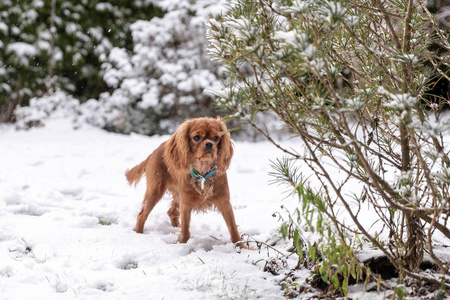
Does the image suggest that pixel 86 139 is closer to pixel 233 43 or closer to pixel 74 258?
pixel 74 258

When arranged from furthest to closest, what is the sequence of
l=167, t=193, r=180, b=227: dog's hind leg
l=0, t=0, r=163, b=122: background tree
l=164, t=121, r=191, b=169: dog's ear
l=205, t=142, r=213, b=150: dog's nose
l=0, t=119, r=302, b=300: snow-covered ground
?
l=0, t=0, r=163, b=122: background tree < l=167, t=193, r=180, b=227: dog's hind leg < l=164, t=121, r=191, b=169: dog's ear < l=205, t=142, r=213, b=150: dog's nose < l=0, t=119, r=302, b=300: snow-covered ground

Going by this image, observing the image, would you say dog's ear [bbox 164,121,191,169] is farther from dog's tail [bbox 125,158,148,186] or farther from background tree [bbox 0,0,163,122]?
background tree [bbox 0,0,163,122]

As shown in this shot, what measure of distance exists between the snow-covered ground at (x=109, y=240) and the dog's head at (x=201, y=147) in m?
0.55

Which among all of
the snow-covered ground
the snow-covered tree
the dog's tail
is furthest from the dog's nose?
the snow-covered tree

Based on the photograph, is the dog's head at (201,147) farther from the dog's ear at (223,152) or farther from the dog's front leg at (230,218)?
the dog's front leg at (230,218)

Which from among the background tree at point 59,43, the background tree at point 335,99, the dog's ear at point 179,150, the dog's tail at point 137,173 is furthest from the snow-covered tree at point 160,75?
the background tree at point 335,99

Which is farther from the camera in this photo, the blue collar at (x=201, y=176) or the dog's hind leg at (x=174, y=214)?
the dog's hind leg at (x=174, y=214)

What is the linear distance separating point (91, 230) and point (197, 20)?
239 inches

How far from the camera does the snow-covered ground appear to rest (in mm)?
2234

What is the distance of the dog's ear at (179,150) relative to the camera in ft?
10.5

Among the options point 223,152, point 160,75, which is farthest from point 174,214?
point 160,75

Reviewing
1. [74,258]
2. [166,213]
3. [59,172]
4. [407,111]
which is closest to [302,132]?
[407,111]

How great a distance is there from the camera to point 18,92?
928cm

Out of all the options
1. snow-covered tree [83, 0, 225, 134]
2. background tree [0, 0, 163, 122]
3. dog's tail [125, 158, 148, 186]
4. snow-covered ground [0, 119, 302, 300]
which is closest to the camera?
snow-covered ground [0, 119, 302, 300]
